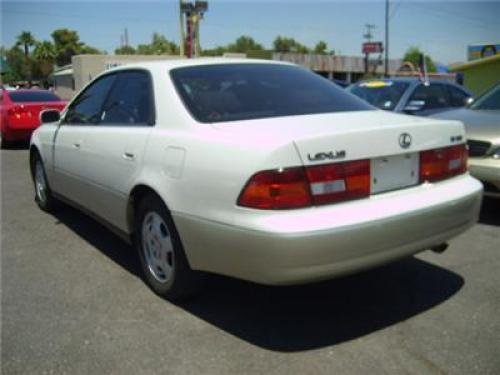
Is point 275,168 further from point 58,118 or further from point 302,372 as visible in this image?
point 58,118

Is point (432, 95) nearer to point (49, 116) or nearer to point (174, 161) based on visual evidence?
point (49, 116)

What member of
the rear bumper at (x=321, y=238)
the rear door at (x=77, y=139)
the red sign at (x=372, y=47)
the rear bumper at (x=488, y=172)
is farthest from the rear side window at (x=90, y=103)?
the red sign at (x=372, y=47)

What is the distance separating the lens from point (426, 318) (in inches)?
127

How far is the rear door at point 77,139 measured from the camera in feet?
14.6

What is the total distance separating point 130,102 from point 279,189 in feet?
5.81

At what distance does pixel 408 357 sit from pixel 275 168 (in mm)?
1154

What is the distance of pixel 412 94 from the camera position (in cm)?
809

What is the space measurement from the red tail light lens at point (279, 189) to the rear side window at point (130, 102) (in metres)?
1.16

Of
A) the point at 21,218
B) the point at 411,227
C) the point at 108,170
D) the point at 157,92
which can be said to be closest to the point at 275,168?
the point at 411,227

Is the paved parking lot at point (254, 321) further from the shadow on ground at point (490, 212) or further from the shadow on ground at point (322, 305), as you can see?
the shadow on ground at point (490, 212)

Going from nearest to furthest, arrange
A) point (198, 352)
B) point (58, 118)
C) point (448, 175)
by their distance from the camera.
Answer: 1. point (198, 352)
2. point (448, 175)
3. point (58, 118)

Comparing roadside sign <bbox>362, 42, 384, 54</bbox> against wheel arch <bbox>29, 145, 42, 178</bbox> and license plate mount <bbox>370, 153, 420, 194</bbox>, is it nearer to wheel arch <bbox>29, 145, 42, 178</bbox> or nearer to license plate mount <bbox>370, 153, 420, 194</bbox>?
wheel arch <bbox>29, 145, 42, 178</bbox>

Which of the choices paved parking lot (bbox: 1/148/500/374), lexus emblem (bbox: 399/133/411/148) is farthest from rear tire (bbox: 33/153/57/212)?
lexus emblem (bbox: 399/133/411/148)

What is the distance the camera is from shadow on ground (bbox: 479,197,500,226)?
5.34 m
